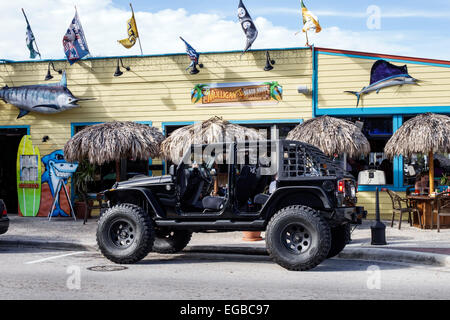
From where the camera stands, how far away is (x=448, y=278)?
25.1 feet

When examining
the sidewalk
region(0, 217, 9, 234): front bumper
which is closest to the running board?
the sidewalk

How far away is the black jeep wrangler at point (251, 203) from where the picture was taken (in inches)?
319

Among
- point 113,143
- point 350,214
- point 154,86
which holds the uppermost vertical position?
point 154,86

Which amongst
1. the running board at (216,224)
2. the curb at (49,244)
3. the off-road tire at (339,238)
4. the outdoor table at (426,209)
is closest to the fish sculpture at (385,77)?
the outdoor table at (426,209)

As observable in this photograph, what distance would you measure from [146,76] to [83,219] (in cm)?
463

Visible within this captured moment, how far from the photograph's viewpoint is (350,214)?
8453mm

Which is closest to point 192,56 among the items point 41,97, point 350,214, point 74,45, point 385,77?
point 74,45

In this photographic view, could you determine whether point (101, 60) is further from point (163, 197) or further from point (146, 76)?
point (163, 197)

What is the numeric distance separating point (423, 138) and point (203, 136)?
5088 mm

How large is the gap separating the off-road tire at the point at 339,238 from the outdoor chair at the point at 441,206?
13.7ft

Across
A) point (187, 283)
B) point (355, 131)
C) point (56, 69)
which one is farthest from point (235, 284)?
point (56, 69)

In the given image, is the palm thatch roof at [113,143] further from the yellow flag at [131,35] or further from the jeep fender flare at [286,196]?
the jeep fender flare at [286,196]

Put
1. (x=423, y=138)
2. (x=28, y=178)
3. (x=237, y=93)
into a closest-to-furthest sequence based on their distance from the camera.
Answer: (x=423, y=138) → (x=237, y=93) → (x=28, y=178)

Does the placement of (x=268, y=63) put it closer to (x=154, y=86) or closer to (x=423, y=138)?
(x=154, y=86)
